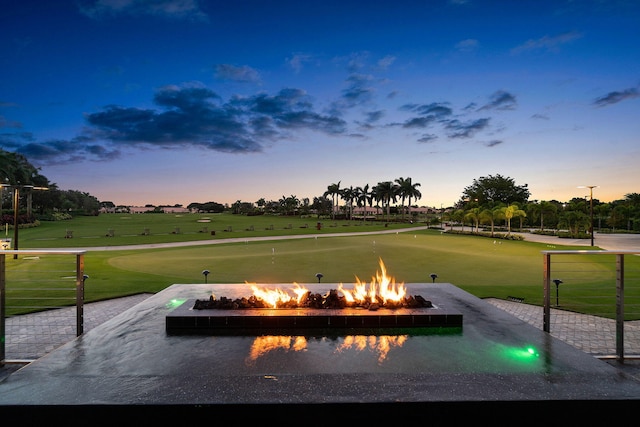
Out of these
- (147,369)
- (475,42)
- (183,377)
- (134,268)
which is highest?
(475,42)

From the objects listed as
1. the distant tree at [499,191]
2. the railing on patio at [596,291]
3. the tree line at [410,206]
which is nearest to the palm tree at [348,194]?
the tree line at [410,206]

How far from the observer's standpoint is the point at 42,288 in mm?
8836

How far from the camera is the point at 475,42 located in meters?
15.8

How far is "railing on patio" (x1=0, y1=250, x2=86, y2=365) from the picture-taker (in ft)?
16.8

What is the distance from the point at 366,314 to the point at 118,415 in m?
3.72

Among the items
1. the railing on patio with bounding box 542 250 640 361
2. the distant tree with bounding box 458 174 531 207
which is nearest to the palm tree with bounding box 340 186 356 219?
the distant tree with bounding box 458 174 531 207

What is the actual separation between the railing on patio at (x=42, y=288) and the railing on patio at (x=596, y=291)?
7.86 metres

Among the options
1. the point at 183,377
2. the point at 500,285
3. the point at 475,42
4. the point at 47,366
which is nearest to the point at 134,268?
the point at 47,366

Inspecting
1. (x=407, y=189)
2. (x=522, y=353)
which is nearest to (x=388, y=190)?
(x=407, y=189)

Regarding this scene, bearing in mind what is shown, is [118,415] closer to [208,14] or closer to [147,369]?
[147,369]

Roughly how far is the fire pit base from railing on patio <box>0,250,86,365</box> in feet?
5.36

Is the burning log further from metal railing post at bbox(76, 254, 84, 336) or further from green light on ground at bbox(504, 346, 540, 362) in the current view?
metal railing post at bbox(76, 254, 84, 336)

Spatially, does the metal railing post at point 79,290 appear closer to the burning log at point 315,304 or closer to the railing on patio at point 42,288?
the railing on patio at point 42,288

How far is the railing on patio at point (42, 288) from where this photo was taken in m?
5.13
